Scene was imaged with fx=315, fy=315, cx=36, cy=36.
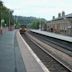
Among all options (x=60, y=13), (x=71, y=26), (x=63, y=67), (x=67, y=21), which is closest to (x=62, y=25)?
(x=67, y=21)

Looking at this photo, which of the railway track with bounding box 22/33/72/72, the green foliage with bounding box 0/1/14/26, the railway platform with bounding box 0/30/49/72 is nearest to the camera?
the railway platform with bounding box 0/30/49/72

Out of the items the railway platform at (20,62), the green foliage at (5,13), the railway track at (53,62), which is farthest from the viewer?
the green foliage at (5,13)

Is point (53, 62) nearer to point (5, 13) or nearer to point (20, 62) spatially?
point (20, 62)

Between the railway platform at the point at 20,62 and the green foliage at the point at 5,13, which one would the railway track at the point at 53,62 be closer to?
the railway platform at the point at 20,62

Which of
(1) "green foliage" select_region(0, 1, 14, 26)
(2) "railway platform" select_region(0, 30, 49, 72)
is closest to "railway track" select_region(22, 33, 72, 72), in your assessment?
(2) "railway platform" select_region(0, 30, 49, 72)

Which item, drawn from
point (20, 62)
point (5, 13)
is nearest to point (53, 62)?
point (20, 62)

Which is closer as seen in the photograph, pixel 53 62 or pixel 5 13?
pixel 53 62

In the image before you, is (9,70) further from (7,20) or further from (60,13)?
(60,13)

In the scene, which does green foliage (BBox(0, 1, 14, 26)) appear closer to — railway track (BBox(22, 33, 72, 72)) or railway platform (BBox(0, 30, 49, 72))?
railway track (BBox(22, 33, 72, 72))

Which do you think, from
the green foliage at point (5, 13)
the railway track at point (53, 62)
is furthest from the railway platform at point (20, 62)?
the green foliage at point (5, 13)

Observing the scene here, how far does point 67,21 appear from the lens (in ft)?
300

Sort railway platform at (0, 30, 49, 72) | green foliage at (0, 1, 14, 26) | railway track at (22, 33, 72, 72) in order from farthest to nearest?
1. green foliage at (0, 1, 14, 26)
2. railway track at (22, 33, 72, 72)
3. railway platform at (0, 30, 49, 72)

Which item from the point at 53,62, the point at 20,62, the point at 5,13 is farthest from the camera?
the point at 5,13

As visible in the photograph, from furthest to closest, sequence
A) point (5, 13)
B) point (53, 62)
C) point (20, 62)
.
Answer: point (5, 13), point (53, 62), point (20, 62)
